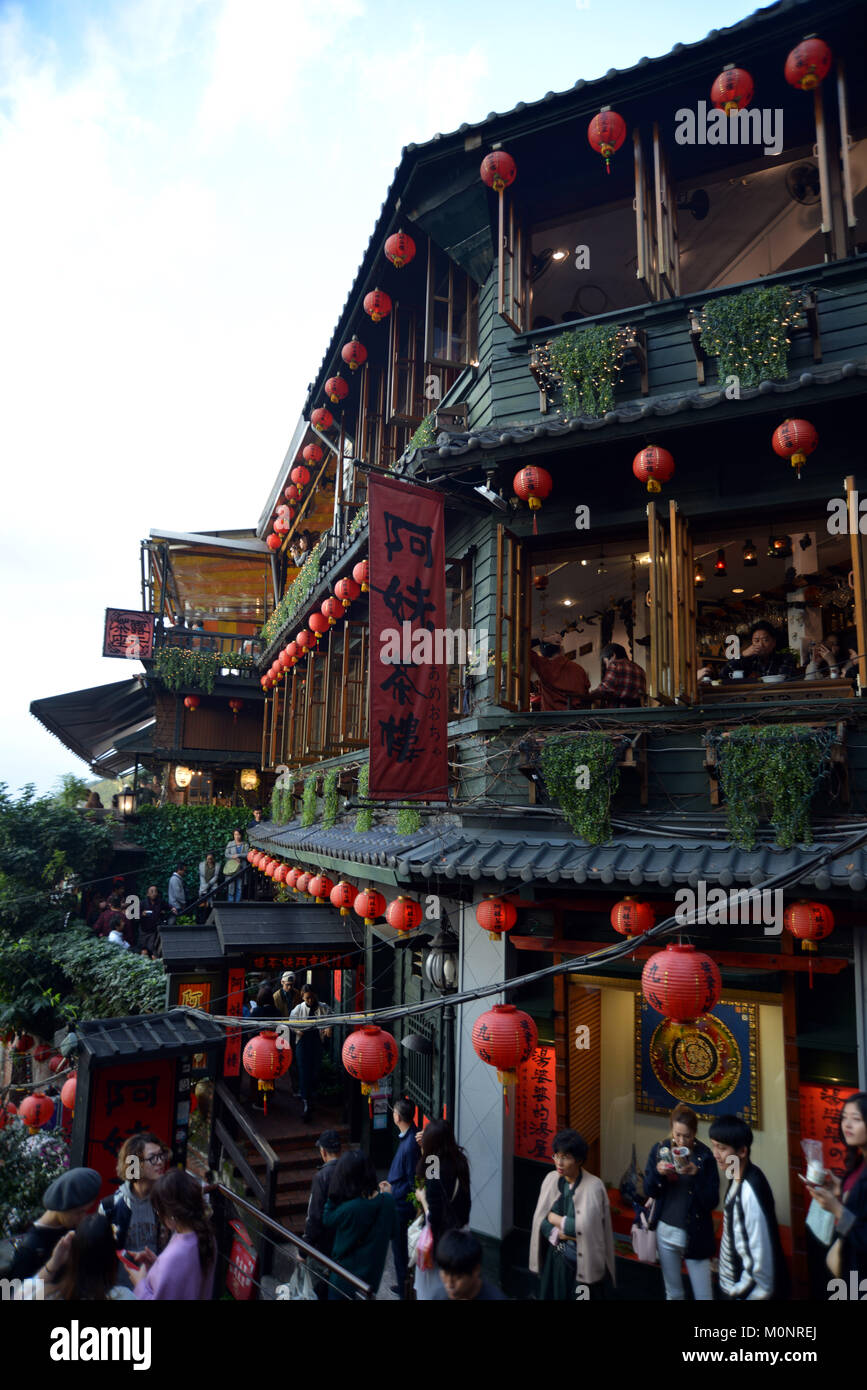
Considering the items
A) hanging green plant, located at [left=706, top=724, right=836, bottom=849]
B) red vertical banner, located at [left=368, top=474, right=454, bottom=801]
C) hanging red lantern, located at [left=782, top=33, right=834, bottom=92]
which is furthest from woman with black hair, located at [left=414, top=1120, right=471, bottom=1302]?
hanging red lantern, located at [left=782, top=33, right=834, bottom=92]

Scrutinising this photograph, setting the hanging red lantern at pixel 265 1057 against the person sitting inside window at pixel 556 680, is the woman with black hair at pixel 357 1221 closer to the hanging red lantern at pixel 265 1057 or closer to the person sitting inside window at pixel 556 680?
the hanging red lantern at pixel 265 1057

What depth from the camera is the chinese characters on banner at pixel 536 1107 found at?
29.1 ft

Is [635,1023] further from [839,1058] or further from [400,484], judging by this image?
[400,484]

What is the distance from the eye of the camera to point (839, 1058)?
7.57 meters

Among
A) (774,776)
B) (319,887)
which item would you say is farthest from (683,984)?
(319,887)

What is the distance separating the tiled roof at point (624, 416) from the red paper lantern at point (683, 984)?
17.8 feet

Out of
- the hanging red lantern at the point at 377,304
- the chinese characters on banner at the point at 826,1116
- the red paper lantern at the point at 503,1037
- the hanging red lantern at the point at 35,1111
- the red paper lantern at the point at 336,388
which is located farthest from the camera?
the red paper lantern at the point at 336,388

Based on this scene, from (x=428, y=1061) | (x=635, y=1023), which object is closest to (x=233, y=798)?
(x=428, y=1061)

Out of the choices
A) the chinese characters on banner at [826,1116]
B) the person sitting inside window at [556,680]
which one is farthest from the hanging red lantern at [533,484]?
the chinese characters on banner at [826,1116]

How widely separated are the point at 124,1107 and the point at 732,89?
12.1 meters

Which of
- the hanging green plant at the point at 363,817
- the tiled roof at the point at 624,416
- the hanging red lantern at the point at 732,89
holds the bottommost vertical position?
the hanging green plant at the point at 363,817

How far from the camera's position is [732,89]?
8.63 m
